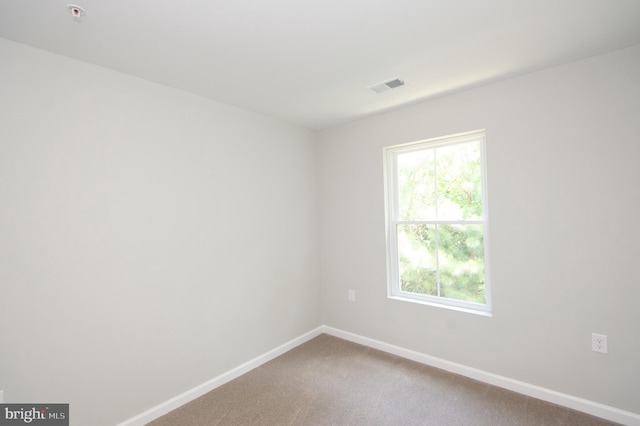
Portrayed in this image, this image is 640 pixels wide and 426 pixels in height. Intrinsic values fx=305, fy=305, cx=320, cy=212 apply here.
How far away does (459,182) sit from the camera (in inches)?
112

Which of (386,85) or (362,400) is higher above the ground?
(386,85)

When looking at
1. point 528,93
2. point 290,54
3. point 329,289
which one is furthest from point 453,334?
point 290,54

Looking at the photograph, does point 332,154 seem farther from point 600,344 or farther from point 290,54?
point 600,344

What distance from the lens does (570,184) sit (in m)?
2.22

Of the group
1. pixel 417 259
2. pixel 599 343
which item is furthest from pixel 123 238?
pixel 599 343

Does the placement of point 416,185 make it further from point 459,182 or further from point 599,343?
point 599,343

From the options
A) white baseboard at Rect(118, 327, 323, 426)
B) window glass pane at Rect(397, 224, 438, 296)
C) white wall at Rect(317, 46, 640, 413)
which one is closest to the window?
window glass pane at Rect(397, 224, 438, 296)

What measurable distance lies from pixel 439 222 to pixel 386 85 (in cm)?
137

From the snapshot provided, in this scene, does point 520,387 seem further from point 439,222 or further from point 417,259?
point 439,222

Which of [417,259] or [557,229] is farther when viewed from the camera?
[417,259]

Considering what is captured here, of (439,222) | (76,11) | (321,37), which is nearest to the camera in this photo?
(76,11)

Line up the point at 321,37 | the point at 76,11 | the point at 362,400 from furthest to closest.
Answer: the point at 362,400 < the point at 321,37 < the point at 76,11

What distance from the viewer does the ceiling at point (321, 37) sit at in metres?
1.55

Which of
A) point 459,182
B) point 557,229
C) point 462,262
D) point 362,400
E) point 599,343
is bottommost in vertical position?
point 362,400
